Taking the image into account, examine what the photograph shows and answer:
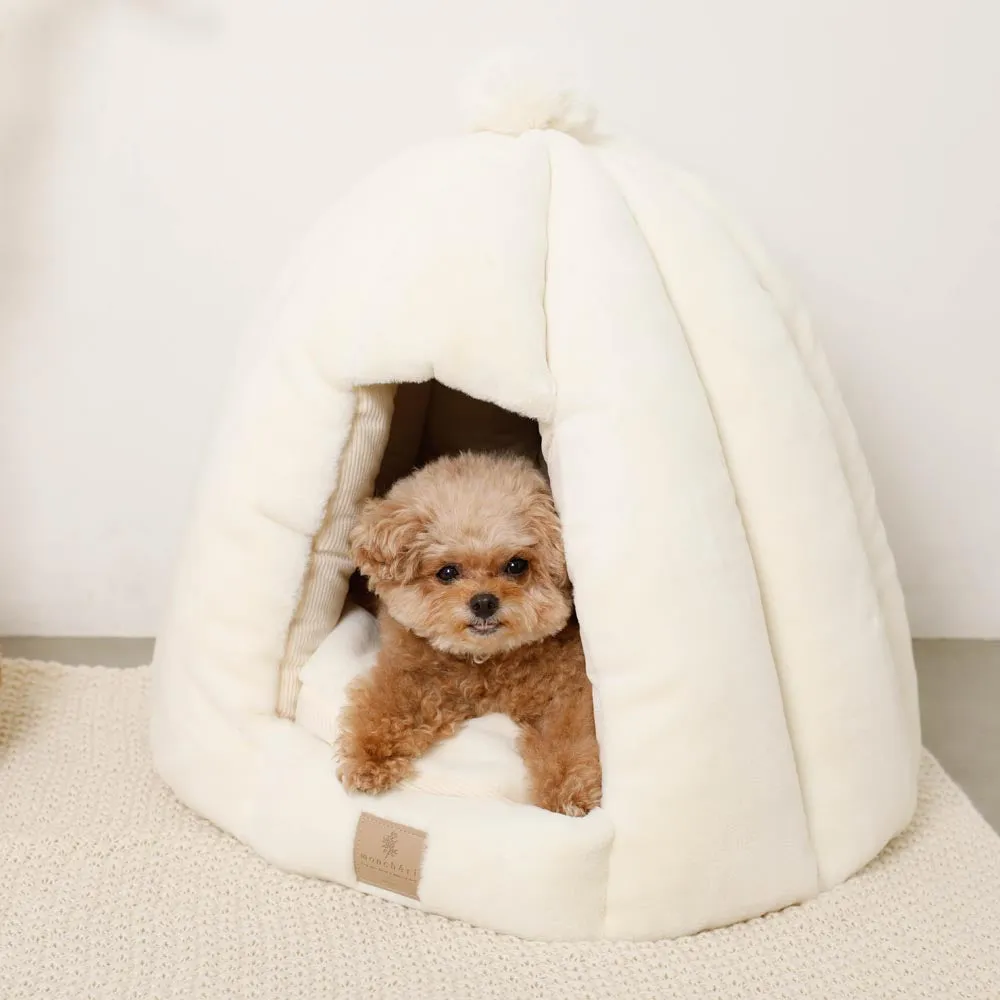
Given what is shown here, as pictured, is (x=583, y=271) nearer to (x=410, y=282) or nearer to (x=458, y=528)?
(x=410, y=282)

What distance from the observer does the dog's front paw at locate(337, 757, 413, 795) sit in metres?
1.22

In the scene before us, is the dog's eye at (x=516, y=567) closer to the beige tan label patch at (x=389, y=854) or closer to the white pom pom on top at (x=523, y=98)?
the beige tan label patch at (x=389, y=854)

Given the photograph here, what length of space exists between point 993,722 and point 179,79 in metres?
1.78

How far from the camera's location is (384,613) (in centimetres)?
144

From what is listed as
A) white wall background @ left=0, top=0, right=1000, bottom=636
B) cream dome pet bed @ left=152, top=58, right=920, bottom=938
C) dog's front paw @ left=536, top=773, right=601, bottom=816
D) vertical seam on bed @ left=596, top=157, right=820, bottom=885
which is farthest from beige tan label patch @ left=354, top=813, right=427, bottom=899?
white wall background @ left=0, top=0, right=1000, bottom=636

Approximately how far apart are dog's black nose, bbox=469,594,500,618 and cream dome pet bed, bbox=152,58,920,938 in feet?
0.41

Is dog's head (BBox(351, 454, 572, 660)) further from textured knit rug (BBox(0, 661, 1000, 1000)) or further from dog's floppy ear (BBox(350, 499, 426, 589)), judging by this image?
textured knit rug (BBox(0, 661, 1000, 1000))

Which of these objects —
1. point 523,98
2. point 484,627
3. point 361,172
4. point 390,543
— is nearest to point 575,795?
point 484,627

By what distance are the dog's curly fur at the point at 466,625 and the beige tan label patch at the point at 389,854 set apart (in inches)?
1.9

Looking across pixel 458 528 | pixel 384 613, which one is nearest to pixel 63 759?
pixel 384 613

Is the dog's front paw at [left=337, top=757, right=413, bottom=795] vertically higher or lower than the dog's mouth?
lower

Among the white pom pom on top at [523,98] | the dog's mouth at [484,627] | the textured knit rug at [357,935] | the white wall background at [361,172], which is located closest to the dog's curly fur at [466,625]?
the dog's mouth at [484,627]

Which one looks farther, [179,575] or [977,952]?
[179,575]

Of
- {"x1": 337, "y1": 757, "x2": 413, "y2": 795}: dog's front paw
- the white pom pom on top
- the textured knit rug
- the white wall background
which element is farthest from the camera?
the white wall background
